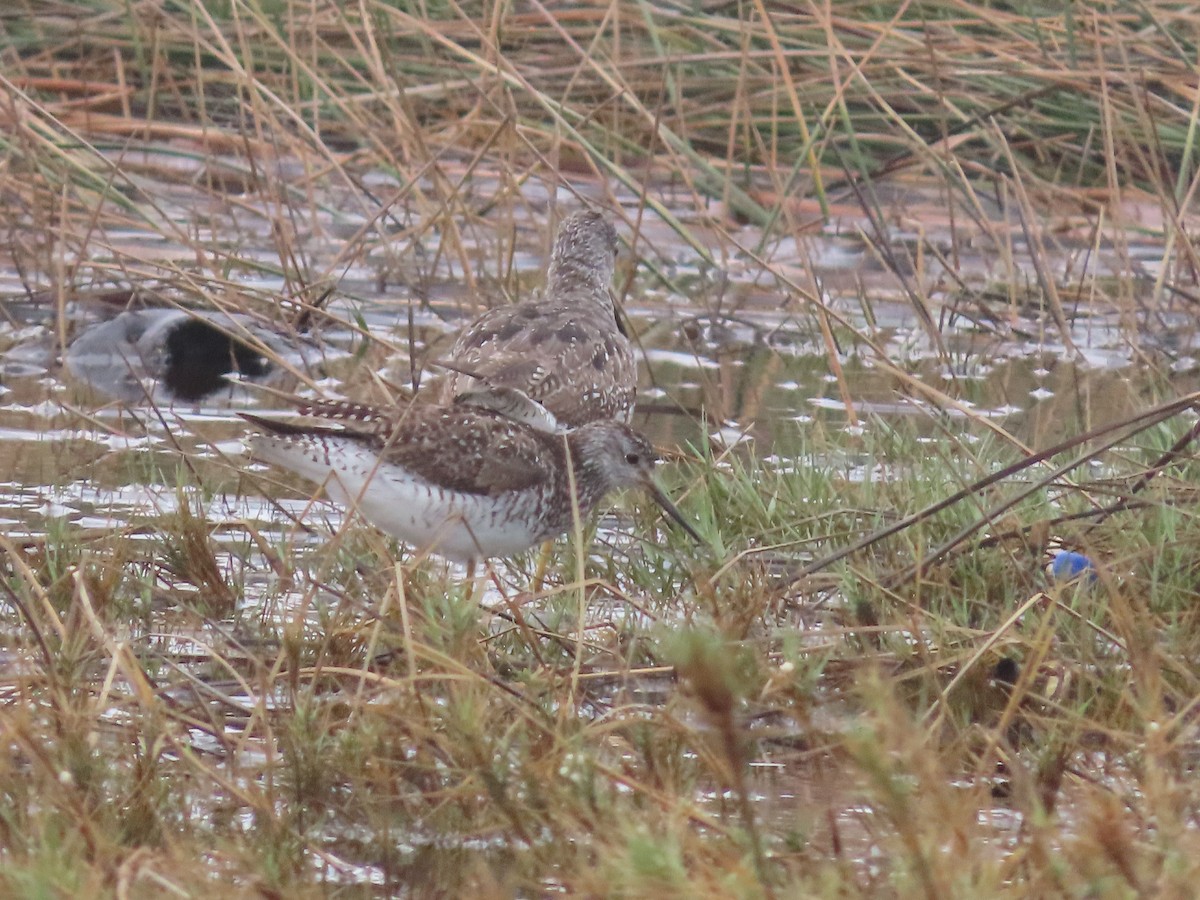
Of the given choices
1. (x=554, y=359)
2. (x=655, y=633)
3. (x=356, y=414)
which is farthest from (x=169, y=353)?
(x=655, y=633)

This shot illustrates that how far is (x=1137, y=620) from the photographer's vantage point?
3.97 meters

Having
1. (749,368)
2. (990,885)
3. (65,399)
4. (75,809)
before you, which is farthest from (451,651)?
(749,368)

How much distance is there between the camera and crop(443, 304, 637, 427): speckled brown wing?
567 centimetres

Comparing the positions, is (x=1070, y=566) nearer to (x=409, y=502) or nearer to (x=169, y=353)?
(x=409, y=502)

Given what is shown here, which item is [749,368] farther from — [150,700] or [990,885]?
[990,885]

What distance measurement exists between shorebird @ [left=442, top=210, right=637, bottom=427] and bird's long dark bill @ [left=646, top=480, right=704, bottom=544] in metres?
0.56

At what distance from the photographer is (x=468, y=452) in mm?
4957

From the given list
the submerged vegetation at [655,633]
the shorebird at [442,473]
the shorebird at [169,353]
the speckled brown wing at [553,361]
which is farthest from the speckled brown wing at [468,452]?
the shorebird at [169,353]

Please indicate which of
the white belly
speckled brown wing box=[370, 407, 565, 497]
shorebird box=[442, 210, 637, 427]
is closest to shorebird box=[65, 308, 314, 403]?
shorebird box=[442, 210, 637, 427]

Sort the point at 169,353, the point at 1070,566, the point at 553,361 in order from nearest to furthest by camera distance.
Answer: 1. the point at 1070,566
2. the point at 553,361
3. the point at 169,353

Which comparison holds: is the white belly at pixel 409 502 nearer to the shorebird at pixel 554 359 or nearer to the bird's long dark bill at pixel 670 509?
the bird's long dark bill at pixel 670 509

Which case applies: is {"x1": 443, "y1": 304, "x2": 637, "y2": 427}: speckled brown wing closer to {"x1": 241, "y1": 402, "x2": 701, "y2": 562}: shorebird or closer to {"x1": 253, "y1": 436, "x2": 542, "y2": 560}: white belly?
{"x1": 241, "y1": 402, "x2": 701, "y2": 562}: shorebird

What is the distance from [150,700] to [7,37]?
7.94m

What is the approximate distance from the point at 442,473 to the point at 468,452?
0.40ft
